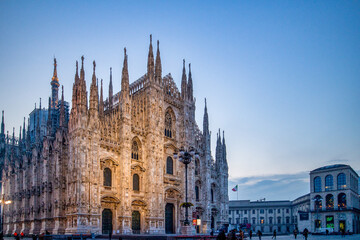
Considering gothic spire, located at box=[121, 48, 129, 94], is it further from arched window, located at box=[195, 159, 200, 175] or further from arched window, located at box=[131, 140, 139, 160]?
arched window, located at box=[195, 159, 200, 175]

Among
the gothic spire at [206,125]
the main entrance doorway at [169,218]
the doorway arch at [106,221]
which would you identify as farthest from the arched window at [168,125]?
the doorway arch at [106,221]

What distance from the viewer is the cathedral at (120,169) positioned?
42.2 metres

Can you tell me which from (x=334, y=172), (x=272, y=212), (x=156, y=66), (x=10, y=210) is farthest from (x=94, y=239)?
(x=272, y=212)

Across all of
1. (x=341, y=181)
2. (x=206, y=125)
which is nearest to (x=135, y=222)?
(x=206, y=125)

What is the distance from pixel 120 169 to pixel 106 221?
659 cm

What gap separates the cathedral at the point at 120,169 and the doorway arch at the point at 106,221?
4.7 inches

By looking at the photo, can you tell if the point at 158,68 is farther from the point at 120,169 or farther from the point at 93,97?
the point at 120,169

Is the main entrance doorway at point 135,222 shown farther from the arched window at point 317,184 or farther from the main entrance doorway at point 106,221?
the arched window at point 317,184

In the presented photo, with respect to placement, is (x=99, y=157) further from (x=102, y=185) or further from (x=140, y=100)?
(x=140, y=100)

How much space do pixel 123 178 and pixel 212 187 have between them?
78.2 ft

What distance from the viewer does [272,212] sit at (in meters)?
115

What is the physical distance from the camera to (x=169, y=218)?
53500mm

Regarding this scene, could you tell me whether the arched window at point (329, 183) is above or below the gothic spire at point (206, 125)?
below

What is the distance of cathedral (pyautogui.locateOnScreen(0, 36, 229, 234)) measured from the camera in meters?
42.2
